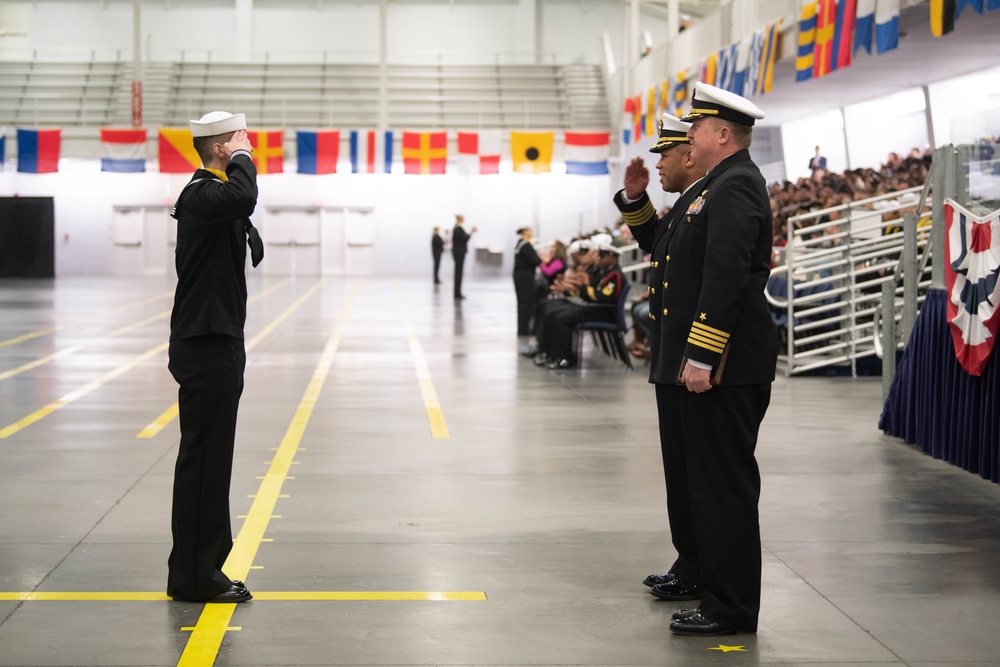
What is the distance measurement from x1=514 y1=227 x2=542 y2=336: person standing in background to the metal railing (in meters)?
4.54

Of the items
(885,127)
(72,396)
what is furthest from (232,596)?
(885,127)

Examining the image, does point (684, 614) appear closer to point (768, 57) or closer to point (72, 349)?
point (72, 349)

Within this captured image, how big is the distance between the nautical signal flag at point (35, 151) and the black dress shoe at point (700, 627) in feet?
124

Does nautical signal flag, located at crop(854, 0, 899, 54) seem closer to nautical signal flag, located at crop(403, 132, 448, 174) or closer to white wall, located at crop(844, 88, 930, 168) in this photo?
white wall, located at crop(844, 88, 930, 168)

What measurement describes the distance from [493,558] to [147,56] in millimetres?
44241

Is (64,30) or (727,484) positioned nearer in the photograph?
(727,484)

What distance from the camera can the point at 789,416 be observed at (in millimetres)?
11328

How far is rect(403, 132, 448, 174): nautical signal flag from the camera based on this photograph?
39.8m

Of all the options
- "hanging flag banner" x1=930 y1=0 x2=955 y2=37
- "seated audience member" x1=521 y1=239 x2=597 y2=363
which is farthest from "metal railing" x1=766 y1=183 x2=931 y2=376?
"seated audience member" x1=521 y1=239 x2=597 y2=363

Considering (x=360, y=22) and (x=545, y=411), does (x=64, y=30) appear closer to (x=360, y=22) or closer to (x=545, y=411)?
(x=360, y=22)

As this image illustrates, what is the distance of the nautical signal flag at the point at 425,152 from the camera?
130ft

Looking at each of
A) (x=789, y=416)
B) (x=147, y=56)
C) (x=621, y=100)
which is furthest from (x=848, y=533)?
(x=147, y=56)

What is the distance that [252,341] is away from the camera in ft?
61.4

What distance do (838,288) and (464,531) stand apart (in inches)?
367
